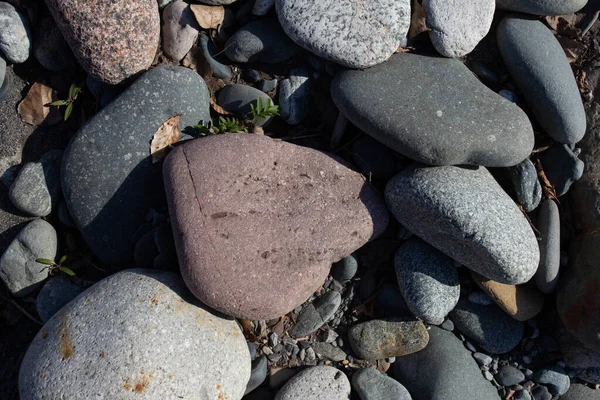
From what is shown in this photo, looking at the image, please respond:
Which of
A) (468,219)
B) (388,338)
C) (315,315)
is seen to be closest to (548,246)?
(468,219)

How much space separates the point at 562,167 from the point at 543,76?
1.81 feet

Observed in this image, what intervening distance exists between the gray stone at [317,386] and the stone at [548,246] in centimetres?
130

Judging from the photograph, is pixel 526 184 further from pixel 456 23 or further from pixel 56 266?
pixel 56 266

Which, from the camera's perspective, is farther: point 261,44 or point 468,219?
point 261,44

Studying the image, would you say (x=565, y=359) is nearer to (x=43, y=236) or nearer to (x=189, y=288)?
(x=189, y=288)

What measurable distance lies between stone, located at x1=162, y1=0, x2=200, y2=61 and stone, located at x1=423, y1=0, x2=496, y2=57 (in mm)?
1358

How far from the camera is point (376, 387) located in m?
3.04

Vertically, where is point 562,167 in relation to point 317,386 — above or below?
above

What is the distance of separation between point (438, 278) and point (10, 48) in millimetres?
2840

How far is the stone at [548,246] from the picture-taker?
3.06m

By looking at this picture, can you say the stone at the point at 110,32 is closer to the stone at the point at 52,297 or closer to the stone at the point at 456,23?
the stone at the point at 52,297

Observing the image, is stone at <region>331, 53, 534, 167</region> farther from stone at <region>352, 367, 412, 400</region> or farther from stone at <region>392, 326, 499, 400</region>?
stone at <region>352, 367, 412, 400</region>

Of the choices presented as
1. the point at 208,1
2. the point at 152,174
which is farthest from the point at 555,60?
the point at 152,174

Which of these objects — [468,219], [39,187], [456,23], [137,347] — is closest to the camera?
[137,347]
